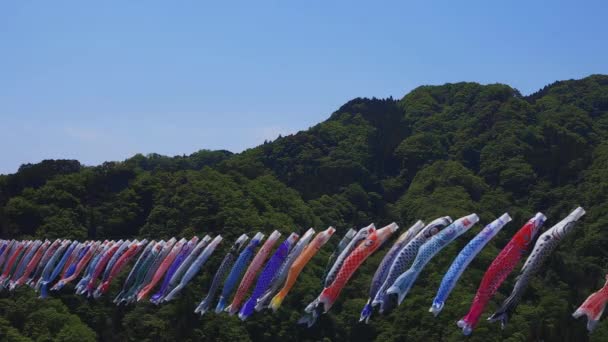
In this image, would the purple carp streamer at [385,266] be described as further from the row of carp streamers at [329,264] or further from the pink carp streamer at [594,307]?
the pink carp streamer at [594,307]

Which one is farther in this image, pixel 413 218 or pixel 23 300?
pixel 413 218

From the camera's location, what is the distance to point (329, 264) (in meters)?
35.5

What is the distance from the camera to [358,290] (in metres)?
62.6

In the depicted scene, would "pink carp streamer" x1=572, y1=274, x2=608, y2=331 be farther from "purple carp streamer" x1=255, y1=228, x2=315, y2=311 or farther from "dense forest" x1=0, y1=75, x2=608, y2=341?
"dense forest" x1=0, y1=75, x2=608, y2=341

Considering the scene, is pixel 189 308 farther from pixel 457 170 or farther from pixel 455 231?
pixel 457 170

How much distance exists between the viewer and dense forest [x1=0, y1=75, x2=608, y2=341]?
55.3 meters

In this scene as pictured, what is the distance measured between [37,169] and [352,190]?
33.8 m

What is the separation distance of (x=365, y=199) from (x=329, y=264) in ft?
205

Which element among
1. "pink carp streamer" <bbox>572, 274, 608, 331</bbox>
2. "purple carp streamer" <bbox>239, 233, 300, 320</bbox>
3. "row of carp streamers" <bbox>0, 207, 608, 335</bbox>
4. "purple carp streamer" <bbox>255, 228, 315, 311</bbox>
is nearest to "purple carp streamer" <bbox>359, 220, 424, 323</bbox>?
"row of carp streamers" <bbox>0, 207, 608, 335</bbox>

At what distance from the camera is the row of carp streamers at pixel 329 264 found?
28.9 meters

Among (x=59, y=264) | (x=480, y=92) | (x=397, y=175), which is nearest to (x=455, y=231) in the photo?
(x=59, y=264)

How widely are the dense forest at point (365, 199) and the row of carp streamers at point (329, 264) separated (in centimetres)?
904

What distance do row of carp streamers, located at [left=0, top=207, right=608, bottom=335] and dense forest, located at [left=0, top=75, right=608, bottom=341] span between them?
904cm

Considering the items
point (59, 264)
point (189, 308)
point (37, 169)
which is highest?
point (37, 169)
